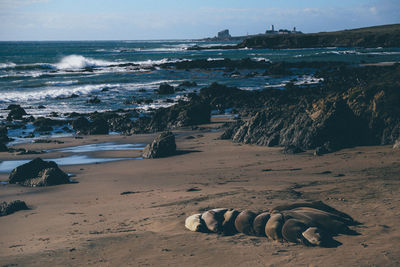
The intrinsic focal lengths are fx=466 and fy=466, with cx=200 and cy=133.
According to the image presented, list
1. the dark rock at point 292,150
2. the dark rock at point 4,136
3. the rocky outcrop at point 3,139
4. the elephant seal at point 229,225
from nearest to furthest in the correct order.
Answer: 1. the elephant seal at point 229,225
2. the dark rock at point 292,150
3. the rocky outcrop at point 3,139
4. the dark rock at point 4,136

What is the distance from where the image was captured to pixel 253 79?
1593 inches

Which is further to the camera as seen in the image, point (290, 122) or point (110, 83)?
point (110, 83)

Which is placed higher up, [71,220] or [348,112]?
[348,112]

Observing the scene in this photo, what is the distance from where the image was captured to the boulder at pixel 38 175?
1059cm

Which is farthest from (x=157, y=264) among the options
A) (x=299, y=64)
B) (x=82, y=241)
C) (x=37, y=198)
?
(x=299, y=64)

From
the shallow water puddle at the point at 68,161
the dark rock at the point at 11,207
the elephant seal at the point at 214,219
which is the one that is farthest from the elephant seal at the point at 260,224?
the shallow water puddle at the point at 68,161

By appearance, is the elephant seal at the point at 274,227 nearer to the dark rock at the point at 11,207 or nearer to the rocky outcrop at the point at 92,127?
the dark rock at the point at 11,207

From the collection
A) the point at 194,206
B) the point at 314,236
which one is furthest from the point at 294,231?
the point at 194,206

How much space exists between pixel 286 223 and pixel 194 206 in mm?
2177

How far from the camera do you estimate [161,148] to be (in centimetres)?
1320

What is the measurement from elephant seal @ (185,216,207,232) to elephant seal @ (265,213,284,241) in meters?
0.95

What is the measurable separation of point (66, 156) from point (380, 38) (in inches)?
3746

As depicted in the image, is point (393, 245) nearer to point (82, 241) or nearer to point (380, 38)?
point (82, 241)

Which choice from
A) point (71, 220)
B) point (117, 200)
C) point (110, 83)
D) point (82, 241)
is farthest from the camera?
point (110, 83)
